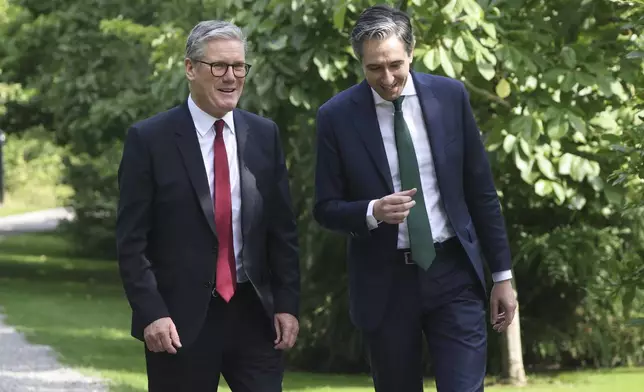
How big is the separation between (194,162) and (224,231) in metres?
0.26

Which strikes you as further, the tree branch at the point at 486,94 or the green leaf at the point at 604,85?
the tree branch at the point at 486,94

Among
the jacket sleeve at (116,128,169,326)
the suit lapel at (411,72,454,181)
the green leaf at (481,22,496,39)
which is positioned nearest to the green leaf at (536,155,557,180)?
the green leaf at (481,22,496,39)

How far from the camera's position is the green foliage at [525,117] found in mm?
8508

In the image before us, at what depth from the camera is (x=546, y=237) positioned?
11.7 meters

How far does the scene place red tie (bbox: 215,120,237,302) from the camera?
4.80 m

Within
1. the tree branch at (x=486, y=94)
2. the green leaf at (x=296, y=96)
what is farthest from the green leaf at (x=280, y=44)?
the tree branch at (x=486, y=94)

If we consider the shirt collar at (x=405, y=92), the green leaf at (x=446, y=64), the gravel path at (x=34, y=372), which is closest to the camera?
the shirt collar at (x=405, y=92)

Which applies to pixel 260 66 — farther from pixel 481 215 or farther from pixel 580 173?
pixel 481 215

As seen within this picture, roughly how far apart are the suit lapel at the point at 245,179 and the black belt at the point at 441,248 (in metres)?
0.59

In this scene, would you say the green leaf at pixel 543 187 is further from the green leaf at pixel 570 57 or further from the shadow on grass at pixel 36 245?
the shadow on grass at pixel 36 245

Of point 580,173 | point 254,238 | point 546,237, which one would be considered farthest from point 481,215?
→ point 546,237

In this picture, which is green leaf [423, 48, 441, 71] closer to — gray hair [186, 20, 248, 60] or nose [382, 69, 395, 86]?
nose [382, 69, 395, 86]

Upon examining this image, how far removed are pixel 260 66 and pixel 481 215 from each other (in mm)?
5130

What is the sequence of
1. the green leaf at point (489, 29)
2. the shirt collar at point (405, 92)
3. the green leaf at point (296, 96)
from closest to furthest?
the shirt collar at point (405, 92) → the green leaf at point (489, 29) → the green leaf at point (296, 96)
